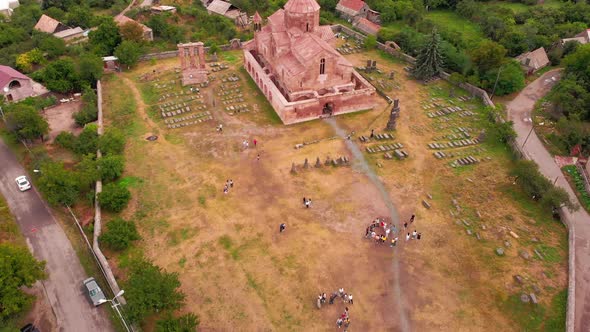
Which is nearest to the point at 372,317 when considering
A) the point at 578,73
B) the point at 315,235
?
the point at 315,235

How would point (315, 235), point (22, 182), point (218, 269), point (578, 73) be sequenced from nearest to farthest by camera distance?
point (218, 269) → point (315, 235) → point (22, 182) → point (578, 73)

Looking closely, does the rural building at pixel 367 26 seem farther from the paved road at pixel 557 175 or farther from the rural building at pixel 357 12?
the paved road at pixel 557 175

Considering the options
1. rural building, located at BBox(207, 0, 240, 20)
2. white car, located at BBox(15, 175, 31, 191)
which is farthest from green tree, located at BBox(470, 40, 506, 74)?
white car, located at BBox(15, 175, 31, 191)

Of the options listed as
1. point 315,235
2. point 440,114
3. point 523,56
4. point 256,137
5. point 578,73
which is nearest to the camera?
point 315,235

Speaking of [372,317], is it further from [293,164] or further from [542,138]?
[542,138]

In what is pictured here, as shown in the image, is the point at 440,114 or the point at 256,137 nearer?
the point at 256,137

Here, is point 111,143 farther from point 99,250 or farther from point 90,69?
point 90,69

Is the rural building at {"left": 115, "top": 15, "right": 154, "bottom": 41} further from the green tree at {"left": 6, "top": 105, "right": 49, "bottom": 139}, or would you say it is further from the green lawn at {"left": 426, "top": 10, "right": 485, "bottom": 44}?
the green lawn at {"left": 426, "top": 10, "right": 485, "bottom": 44}
